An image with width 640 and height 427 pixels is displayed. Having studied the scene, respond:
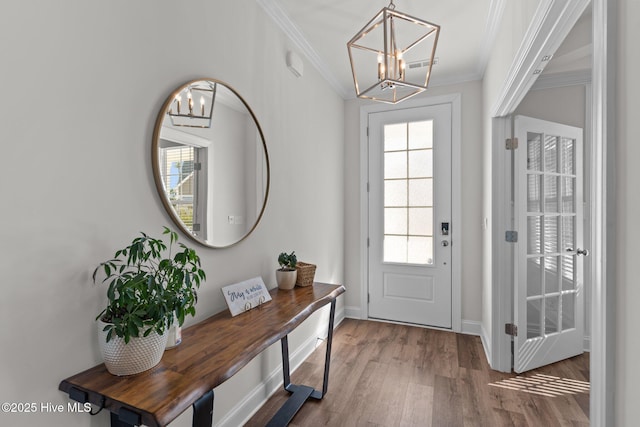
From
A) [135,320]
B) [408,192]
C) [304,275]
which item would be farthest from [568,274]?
[135,320]

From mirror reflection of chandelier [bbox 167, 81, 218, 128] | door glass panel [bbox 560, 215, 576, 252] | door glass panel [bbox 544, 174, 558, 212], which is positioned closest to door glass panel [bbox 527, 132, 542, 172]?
door glass panel [bbox 544, 174, 558, 212]

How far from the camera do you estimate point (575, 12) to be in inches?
48.9

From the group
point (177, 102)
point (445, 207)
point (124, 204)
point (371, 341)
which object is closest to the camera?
point (124, 204)

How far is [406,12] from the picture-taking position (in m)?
2.26

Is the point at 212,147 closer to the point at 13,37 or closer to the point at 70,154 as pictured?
the point at 70,154

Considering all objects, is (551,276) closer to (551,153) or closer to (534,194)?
(534,194)

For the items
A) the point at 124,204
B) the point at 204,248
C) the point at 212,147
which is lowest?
the point at 204,248

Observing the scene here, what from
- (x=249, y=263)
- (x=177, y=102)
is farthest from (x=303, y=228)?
(x=177, y=102)

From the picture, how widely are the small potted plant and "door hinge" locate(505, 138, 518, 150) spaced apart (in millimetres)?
1866

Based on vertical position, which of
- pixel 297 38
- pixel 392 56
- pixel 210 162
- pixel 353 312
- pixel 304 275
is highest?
pixel 297 38

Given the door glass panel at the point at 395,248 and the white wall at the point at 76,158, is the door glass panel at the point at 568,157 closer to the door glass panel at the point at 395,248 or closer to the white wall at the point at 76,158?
the door glass panel at the point at 395,248

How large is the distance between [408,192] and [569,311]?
1714 mm

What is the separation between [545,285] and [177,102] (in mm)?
2915

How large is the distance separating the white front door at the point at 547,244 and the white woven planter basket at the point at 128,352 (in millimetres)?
2499
